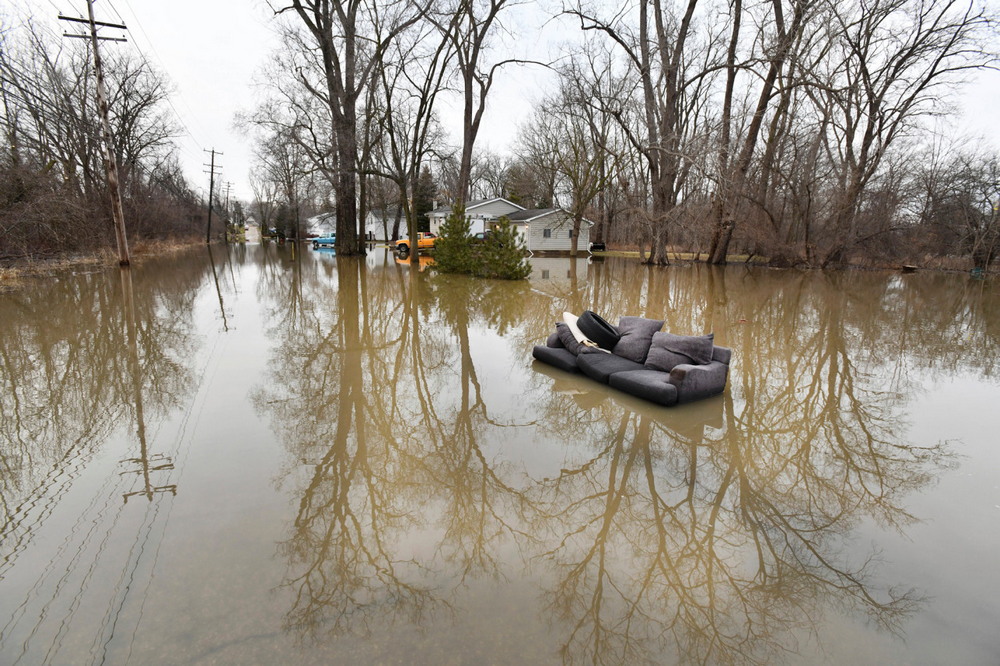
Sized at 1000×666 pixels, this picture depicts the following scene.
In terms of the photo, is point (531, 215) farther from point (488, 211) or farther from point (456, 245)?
point (456, 245)

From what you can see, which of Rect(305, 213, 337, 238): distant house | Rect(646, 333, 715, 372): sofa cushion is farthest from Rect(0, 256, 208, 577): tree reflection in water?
Rect(305, 213, 337, 238): distant house

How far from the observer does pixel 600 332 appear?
744 centimetres

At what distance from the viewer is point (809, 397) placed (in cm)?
669

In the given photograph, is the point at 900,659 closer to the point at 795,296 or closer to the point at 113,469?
the point at 113,469

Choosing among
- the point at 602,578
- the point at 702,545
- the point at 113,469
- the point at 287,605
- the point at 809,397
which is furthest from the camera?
the point at 809,397

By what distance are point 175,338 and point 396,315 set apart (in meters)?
4.45

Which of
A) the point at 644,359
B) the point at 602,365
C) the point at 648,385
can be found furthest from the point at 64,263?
the point at 648,385

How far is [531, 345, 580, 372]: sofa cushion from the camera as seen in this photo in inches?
292

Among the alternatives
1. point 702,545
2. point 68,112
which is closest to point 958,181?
point 702,545

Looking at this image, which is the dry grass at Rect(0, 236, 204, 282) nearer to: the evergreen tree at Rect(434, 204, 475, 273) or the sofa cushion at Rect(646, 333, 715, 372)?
the evergreen tree at Rect(434, 204, 475, 273)

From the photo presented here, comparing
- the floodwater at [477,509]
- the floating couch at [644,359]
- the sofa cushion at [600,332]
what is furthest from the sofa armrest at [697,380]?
the sofa cushion at [600,332]

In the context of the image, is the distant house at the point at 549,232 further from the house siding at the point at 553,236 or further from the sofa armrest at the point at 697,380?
the sofa armrest at the point at 697,380

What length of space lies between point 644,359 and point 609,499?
329cm

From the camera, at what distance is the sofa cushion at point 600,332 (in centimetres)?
744
